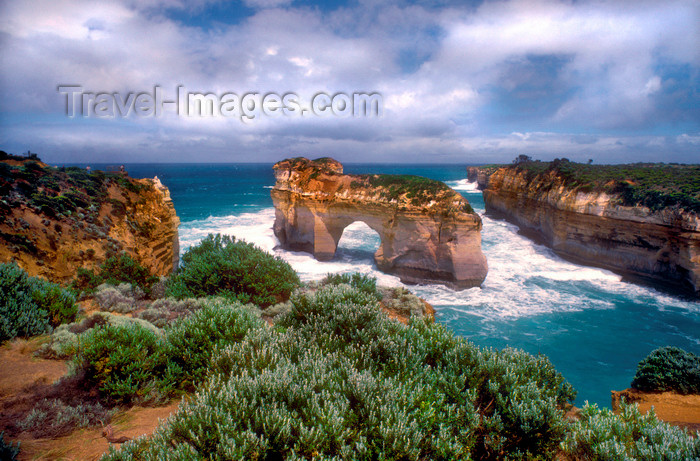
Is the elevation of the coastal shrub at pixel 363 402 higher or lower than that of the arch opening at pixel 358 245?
higher

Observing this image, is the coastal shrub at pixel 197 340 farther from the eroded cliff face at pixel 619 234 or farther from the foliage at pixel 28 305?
the eroded cliff face at pixel 619 234

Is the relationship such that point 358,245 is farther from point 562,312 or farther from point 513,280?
point 562,312

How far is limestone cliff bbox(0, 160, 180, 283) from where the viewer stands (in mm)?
9727

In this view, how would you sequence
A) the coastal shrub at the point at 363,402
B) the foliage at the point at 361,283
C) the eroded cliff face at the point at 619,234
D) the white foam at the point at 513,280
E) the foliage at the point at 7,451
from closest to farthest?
the coastal shrub at the point at 363,402, the foliage at the point at 7,451, the foliage at the point at 361,283, the white foam at the point at 513,280, the eroded cliff face at the point at 619,234

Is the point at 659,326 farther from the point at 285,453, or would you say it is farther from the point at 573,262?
the point at 285,453

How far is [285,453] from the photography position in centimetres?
311

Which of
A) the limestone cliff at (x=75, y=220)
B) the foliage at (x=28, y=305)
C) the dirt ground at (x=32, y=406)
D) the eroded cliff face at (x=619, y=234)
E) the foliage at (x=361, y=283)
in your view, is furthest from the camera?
the eroded cliff face at (x=619, y=234)

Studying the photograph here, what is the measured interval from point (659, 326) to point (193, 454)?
2508 centimetres

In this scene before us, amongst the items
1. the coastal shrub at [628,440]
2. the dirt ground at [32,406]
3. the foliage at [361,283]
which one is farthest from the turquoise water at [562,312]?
the dirt ground at [32,406]

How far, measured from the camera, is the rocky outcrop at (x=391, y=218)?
73.2ft

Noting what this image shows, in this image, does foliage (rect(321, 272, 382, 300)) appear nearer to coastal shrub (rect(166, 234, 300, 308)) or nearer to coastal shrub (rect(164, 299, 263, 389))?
coastal shrub (rect(166, 234, 300, 308))

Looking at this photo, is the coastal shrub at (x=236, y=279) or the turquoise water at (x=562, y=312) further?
the turquoise water at (x=562, y=312)

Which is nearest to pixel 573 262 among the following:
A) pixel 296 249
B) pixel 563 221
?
pixel 563 221

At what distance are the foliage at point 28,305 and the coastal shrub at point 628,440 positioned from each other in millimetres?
9513
